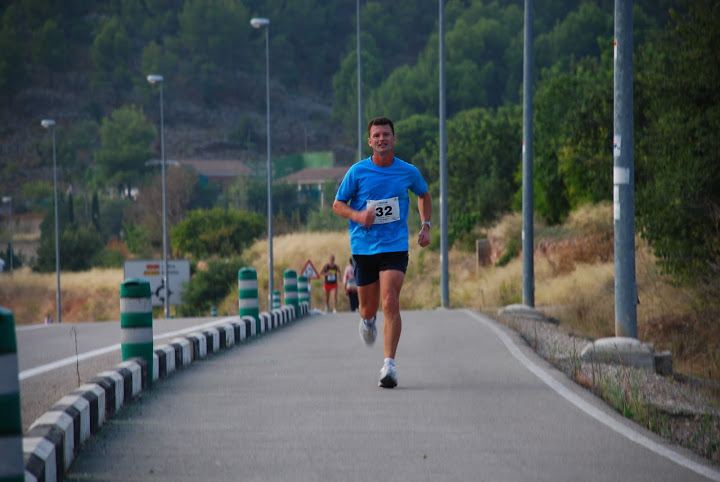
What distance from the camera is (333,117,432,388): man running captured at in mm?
8906

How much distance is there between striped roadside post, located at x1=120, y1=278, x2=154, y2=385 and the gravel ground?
3838mm

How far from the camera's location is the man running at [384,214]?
8.91m

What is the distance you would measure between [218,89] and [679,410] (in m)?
151

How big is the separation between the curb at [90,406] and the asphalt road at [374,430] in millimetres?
115

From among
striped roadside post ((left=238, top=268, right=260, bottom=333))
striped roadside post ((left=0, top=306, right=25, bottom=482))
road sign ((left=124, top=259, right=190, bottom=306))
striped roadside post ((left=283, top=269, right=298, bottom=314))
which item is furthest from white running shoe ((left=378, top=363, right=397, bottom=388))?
road sign ((left=124, top=259, right=190, bottom=306))

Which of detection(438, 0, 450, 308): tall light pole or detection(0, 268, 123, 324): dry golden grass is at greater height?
detection(438, 0, 450, 308): tall light pole

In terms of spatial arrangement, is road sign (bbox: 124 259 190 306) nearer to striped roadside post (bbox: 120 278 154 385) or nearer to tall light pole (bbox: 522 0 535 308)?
tall light pole (bbox: 522 0 535 308)

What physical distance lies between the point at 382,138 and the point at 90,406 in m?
3.35

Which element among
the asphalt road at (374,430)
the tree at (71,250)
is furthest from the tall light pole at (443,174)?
the tree at (71,250)

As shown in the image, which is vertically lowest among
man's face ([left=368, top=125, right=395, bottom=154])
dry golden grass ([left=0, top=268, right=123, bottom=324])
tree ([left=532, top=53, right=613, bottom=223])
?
dry golden grass ([left=0, top=268, right=123, bottom=324])

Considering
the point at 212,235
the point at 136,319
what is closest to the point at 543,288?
the point at 136,319

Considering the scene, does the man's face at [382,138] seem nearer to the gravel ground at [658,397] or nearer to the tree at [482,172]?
the gravel ground at [658,397]

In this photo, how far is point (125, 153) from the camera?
12631 cm

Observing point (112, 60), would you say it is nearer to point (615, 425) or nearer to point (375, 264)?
point (375, 264)
